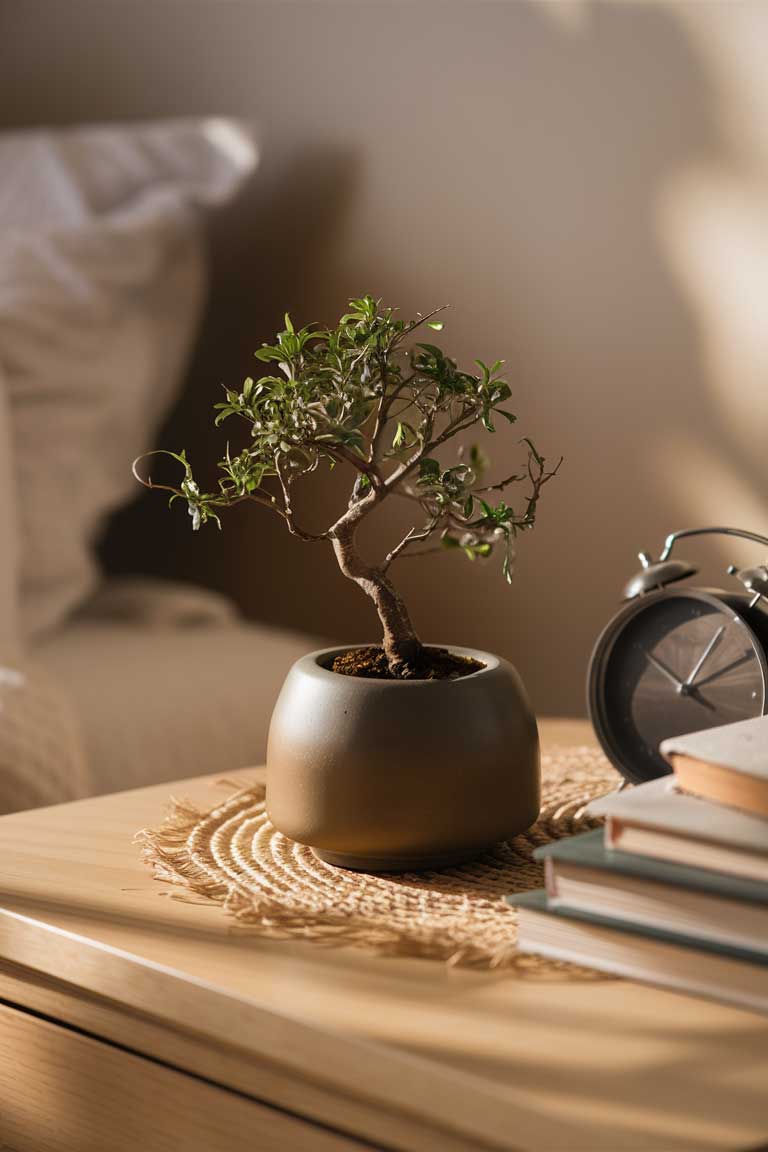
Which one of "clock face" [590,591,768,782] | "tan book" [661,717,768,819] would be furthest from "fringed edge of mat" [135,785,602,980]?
"clock face" [590,591,768,782]

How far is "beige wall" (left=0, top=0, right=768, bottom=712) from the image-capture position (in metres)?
1.30

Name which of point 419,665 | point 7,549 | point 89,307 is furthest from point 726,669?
point 89,307

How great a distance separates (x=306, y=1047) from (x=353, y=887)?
0.17 meters

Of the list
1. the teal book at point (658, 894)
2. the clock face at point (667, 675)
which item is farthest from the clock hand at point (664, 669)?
the teal book at point (658, 894)

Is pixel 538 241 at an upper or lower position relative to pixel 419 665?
upper

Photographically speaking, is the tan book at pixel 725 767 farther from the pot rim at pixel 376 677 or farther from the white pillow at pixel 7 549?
the white pillow at pixel 7 549

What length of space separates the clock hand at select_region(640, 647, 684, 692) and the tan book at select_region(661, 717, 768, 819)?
0.20 meters

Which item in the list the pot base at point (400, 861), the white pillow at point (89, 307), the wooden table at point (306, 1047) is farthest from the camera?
the white pillow at point (89, 307)

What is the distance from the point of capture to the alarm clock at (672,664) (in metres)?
0.82

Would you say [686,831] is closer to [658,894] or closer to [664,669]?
[658,894]

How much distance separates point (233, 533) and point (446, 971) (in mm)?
1208

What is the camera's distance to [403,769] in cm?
69

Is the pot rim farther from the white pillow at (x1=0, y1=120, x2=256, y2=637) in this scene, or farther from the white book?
the white pillow at (x1=0, y1=120, x2=256, y2=637)

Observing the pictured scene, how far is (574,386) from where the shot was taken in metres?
1.41
